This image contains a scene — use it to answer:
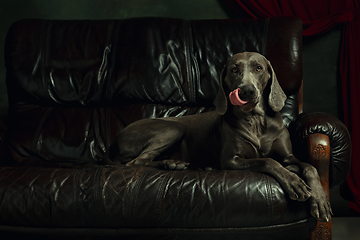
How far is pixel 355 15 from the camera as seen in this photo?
321cm

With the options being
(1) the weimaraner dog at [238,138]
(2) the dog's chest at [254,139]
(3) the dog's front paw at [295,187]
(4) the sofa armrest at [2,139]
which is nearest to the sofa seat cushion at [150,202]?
(3) the dog's front paw at [295,187]

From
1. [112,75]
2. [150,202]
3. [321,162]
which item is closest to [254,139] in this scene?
[321,162]

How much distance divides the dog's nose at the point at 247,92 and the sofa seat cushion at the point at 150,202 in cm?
46

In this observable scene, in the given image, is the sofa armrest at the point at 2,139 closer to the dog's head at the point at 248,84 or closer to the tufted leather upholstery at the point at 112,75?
the tufted leather upholstery at the point at 112,75

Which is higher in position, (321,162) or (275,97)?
(275,97)

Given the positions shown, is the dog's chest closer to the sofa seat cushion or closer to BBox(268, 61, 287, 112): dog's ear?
BBox(268, 61, 287, 112): dog's ear

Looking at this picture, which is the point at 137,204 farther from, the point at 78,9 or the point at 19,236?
the point at 78,9

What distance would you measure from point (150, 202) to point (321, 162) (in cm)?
92

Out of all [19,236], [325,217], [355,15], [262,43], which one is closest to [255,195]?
[325,217]

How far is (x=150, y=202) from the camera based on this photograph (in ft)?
5.41

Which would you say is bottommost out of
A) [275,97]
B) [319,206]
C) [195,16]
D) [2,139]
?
[319,206]

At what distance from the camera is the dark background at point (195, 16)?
132 inches

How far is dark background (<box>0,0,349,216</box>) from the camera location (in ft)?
11.0

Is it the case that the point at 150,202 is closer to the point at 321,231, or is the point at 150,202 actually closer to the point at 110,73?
the point at 321,231
